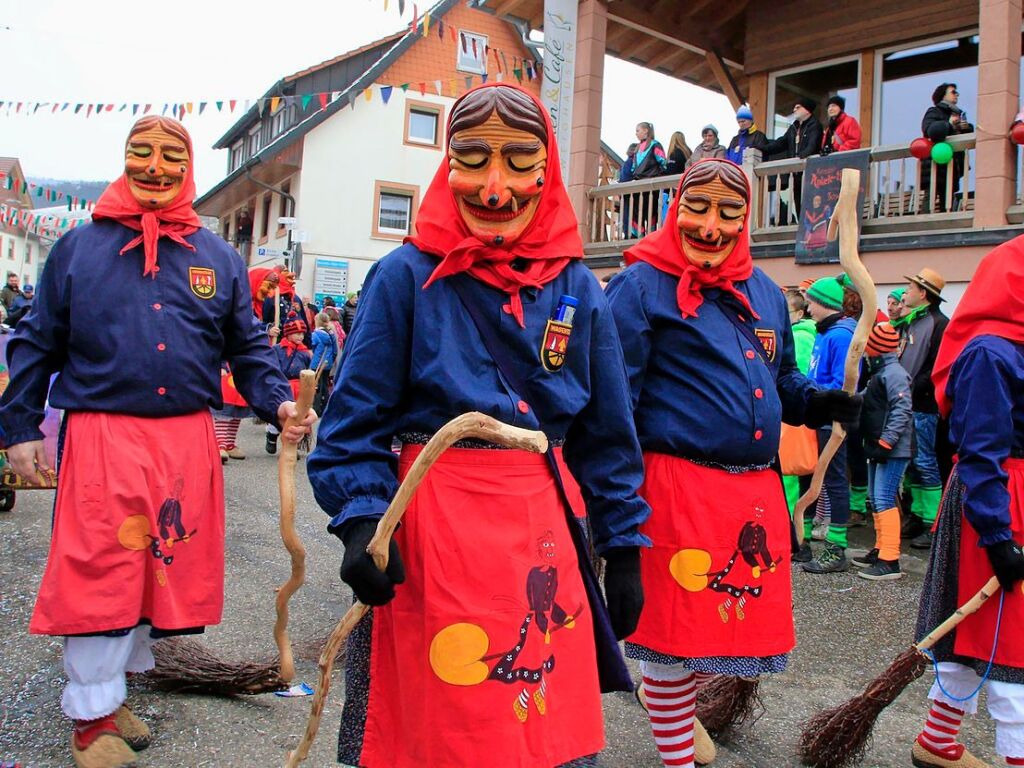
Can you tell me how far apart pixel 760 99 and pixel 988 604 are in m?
10.6

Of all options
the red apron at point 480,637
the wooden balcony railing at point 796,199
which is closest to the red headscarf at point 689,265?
the red apron at point 480,637

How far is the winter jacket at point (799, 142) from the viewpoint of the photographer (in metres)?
9.58

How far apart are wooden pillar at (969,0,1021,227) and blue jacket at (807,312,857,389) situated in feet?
9.99

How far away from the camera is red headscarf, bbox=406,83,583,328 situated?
1.96 m

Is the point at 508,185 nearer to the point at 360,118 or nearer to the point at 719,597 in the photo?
the point at 719,597

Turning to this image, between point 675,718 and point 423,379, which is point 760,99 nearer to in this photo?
point 675,718

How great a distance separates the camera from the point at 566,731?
1.85 metres

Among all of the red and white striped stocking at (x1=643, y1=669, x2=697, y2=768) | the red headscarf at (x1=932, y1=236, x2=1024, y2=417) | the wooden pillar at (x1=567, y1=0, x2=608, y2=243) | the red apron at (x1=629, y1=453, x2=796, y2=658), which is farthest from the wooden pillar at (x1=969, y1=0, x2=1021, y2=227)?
the red and white striped stocking at (x1=643, y1=669, x2=697, y2=768)

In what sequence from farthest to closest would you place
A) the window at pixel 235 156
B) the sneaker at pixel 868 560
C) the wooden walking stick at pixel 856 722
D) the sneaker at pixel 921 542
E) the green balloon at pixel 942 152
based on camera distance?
the window at pixel 235 156 → the green balloon at pixel 942 152 → the sneaker at pixel 921 542 → the sneaker at pixel 868 560 → the wooden walking stick at pixel 856 722

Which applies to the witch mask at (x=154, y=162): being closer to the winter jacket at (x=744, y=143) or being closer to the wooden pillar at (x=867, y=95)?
the winter jacket at (x=744, y=143)

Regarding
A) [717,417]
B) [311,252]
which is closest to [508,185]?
[717,417]

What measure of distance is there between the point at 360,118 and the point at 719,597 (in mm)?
23893

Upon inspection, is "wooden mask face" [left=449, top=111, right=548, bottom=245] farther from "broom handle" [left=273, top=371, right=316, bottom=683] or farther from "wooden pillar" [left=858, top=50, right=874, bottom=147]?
"wooden pillar" [left=858, top=50, right=874, bottom=147]

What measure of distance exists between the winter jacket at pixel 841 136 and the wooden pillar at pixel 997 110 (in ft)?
4.68
